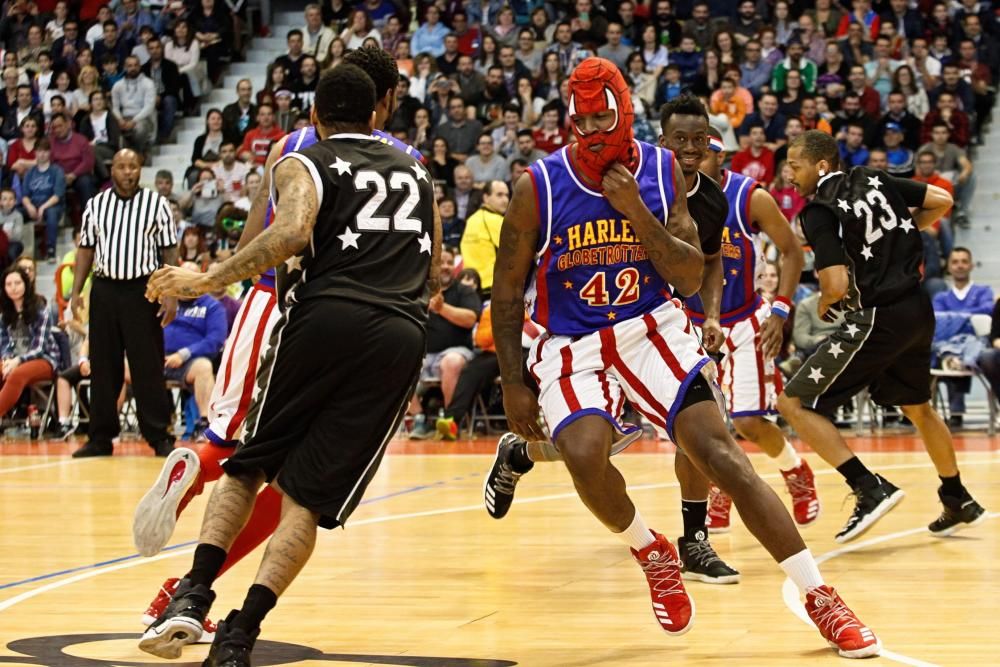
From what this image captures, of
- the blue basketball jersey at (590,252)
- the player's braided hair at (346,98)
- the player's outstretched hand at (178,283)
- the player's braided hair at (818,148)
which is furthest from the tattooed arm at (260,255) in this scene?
the player's braided hair at (818,148)

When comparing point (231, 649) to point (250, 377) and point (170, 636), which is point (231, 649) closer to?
point (170, 636)

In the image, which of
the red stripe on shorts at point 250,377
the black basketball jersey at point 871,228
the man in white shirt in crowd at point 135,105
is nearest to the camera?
the red stripe on shorts at point 250,377

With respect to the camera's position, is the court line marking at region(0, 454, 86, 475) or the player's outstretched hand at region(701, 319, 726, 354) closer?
the player's outstretched hand at region(701, 319, 726, 354)

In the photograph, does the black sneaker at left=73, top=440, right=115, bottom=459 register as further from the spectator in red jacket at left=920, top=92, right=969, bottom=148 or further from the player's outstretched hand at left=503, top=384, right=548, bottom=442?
the spectator in red jacket at left=920, top=92, right=969, bottom=148

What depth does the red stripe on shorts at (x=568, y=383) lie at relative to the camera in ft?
16.6

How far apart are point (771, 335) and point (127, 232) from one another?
226 inches

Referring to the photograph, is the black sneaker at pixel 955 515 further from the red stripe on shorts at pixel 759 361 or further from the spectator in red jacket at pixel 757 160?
the spectator in red jacket at pixel 757 160

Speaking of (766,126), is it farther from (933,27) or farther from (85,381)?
(85,381)

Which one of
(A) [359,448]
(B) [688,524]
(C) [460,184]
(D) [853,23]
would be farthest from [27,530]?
(D) [853,23]

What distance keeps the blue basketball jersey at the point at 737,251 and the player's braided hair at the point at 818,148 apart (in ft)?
0.94

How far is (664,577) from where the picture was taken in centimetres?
498

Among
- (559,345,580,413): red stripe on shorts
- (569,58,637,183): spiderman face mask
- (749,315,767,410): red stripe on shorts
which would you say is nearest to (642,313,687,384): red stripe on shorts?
(559,345,580,413): red stripe on shorts

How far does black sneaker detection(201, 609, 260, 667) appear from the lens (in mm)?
4156

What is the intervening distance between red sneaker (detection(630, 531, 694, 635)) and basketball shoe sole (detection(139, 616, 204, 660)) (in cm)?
150
